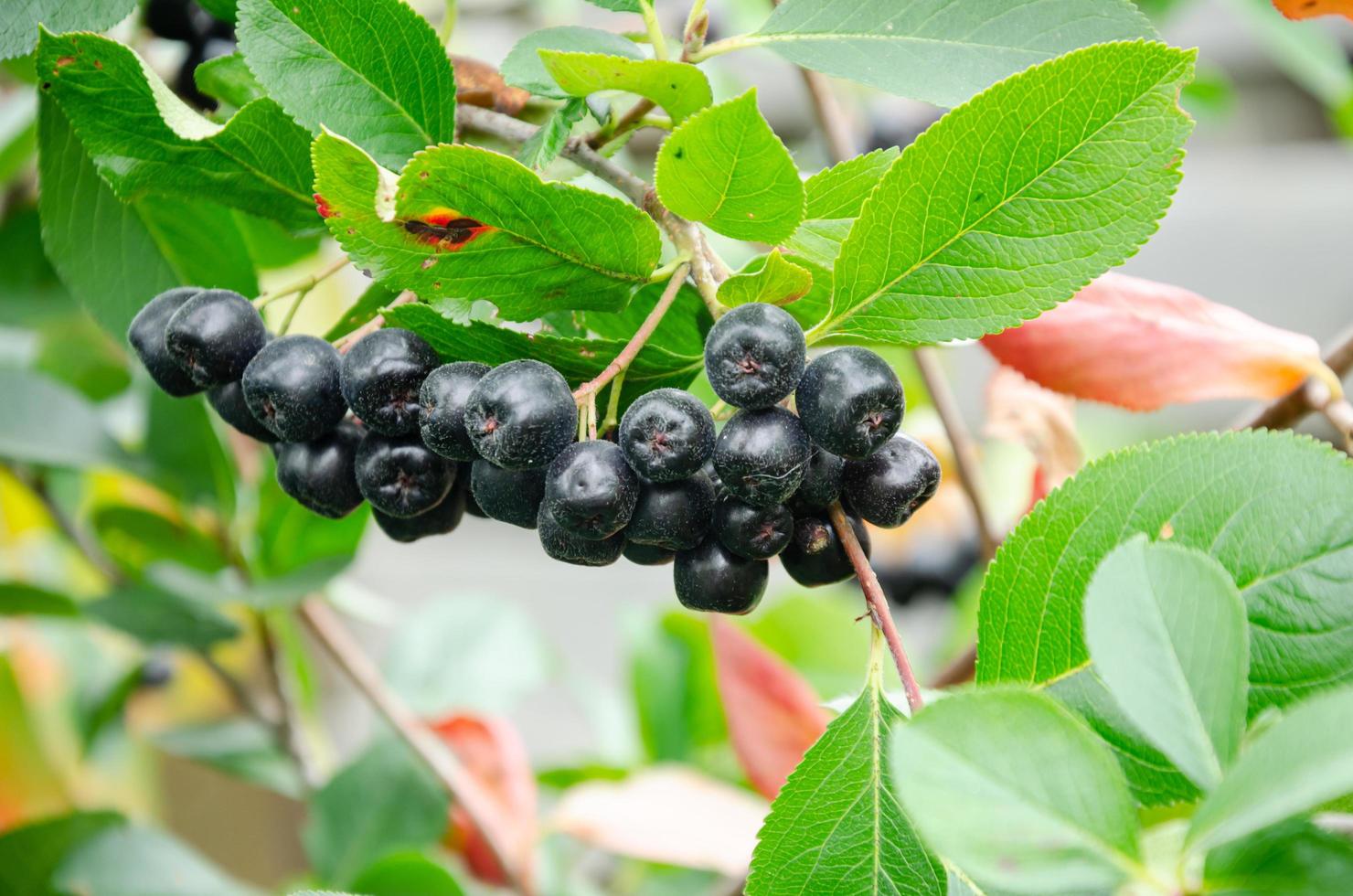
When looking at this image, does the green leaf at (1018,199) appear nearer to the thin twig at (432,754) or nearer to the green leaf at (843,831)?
the green leaf at (843,831)

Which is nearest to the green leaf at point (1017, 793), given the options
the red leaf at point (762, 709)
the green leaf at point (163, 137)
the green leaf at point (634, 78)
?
the green leaf at point (634, 78)

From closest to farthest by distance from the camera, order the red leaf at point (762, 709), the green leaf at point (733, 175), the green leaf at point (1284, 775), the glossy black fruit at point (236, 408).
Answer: the green leaf at point (1284, 775)
the green leaf at point (733, 175)
the glossy black fruit at point (236, 408)
the red leaf at point (762, 709)

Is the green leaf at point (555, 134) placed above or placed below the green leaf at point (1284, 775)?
above

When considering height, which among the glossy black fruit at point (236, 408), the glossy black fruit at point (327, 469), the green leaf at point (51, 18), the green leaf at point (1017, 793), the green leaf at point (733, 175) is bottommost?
the green leaf at point (1017, 793)

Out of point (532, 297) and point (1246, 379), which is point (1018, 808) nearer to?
point (532, 297)

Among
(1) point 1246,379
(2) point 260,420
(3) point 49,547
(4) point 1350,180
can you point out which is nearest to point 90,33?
(2) point 260,420

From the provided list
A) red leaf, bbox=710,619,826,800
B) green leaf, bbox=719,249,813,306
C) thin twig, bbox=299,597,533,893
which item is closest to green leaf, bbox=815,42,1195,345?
green leaf, bbox=719,249,813,306
